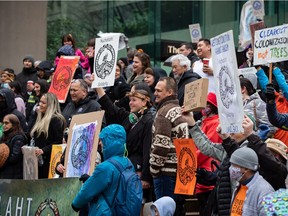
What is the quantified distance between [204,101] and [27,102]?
7.12 meters

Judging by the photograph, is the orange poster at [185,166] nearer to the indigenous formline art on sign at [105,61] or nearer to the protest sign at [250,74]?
the indigenous formline art on sign at [105,61]

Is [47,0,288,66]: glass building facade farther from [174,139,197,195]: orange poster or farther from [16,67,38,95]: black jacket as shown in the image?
[174,139,197,195]: orange poster

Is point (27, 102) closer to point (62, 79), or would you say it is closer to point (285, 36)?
point (62, 79)

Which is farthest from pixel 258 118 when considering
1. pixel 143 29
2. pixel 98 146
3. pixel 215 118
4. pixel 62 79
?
pixel 143 29

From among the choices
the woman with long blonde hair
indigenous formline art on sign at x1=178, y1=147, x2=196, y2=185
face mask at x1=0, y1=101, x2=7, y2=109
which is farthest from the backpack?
face mask at x1=0, y1=101, x2=7, y2=109

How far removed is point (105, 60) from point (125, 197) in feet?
12.0

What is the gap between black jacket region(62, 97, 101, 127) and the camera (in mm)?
15094

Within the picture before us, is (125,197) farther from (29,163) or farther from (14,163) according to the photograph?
(14,163)

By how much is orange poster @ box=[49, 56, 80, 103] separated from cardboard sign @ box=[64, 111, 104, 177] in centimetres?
277

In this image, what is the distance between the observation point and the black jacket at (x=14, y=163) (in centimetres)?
1489

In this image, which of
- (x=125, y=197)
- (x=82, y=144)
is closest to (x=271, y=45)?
(x=125, y=197)

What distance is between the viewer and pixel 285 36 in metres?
11.7

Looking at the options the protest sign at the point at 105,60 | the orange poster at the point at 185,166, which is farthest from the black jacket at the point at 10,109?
the orange poster at the point at 185,166

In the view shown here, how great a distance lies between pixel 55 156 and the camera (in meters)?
14.3
